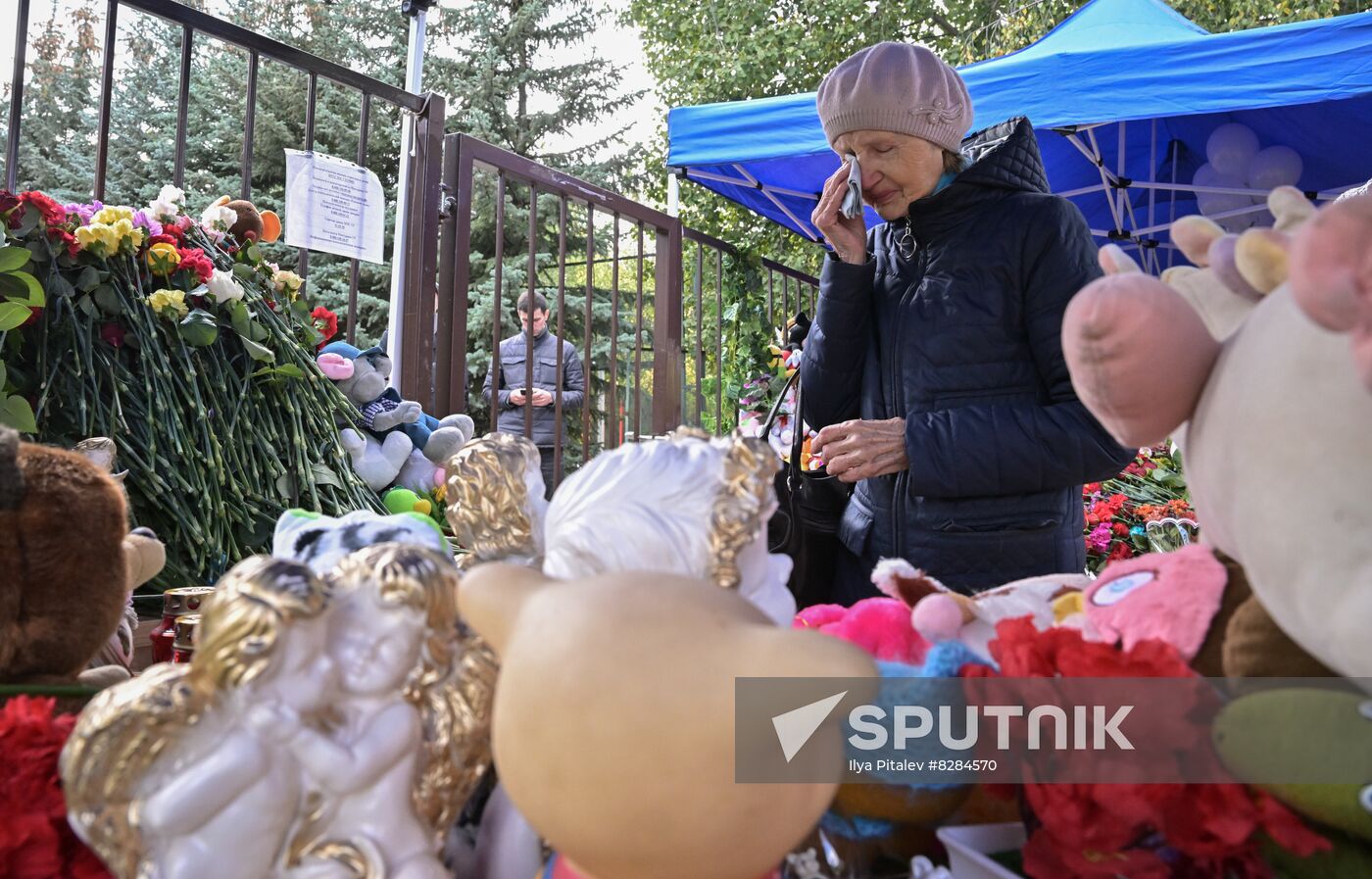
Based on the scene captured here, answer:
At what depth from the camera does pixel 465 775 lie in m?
0.46

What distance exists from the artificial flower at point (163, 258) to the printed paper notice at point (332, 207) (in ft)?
1.76

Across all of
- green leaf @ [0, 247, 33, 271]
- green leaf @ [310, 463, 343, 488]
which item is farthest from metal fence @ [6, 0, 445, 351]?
green leaf @ [310, 463, 343, 488]

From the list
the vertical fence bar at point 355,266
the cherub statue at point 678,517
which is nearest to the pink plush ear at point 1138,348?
the cherub statue at point 678,517

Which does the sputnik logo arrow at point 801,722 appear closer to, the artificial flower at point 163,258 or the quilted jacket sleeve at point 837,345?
the quilted jacket sleeve at point 837,345

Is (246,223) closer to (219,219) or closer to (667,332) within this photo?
(219,219)

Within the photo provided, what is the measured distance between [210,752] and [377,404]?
1599 millimetres

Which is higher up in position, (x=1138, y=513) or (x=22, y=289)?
(x=22, y=289)

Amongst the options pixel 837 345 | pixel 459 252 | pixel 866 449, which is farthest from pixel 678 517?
pixel 459 252

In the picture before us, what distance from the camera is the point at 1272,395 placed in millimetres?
421

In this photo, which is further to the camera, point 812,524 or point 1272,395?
point 812,524

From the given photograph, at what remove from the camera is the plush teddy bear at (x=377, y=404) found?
1.87m

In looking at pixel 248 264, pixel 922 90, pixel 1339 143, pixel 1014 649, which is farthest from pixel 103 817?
pixel 1339 143

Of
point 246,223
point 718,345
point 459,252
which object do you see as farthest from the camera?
point 718,345

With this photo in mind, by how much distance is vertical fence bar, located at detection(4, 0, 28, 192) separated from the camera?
1.54 meters
